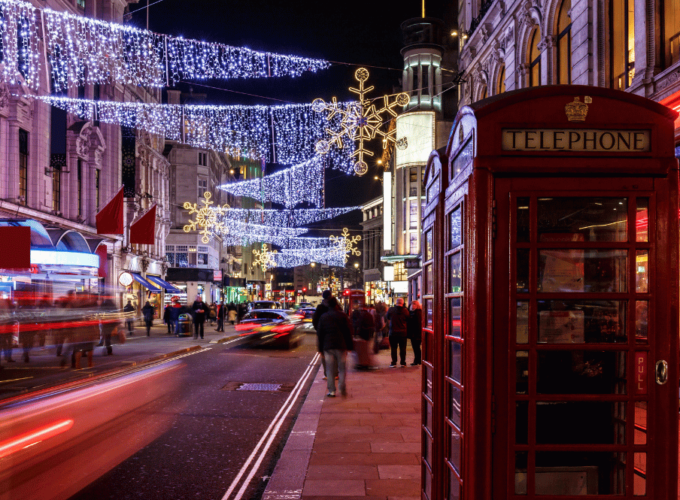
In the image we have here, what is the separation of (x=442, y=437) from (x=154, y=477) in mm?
3638

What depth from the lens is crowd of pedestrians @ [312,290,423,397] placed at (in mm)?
12195

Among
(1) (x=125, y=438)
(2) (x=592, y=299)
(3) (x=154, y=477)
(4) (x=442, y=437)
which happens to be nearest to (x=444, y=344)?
(4) (x=442, y=437)

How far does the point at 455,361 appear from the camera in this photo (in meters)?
4.20

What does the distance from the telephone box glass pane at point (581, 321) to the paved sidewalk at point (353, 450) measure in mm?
2878

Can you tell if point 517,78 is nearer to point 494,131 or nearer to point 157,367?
point 157,367

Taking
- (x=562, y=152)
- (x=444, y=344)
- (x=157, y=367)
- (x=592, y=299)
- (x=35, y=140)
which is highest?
(x=35, y=140)

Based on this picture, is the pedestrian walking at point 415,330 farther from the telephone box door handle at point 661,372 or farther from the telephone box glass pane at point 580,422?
the telephone box door handle at point 661,372

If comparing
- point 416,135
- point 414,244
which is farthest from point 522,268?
point 414,244

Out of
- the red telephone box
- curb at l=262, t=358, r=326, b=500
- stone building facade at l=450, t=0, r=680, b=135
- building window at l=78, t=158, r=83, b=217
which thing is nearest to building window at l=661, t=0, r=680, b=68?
stone building facade at l=450, t=0, r=680, b=135

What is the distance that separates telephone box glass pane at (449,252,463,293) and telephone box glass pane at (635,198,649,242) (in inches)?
38.3

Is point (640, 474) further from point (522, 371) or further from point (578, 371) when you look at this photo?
point (522, 371)

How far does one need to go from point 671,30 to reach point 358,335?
35.2 feet

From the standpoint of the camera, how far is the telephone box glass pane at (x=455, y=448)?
4.00 m

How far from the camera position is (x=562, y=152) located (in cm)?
375
